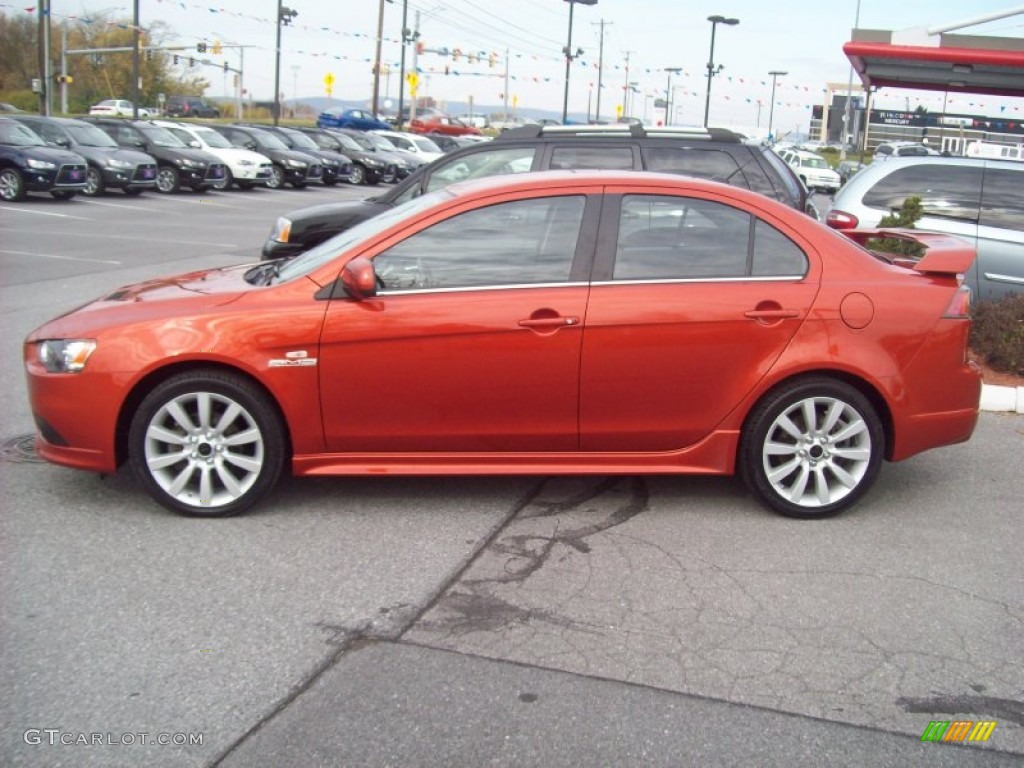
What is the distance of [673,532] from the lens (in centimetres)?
520

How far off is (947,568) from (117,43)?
8578cm

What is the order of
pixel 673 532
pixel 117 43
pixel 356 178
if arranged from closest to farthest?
pixel 673 532
pixel 356 178
pixel 117 43

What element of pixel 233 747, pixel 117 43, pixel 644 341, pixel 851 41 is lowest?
pixel 233 747

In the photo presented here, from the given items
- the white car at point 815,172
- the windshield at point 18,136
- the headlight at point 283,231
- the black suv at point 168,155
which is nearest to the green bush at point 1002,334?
the headlight at point 283,231

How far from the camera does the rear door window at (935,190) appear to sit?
32.3 feet

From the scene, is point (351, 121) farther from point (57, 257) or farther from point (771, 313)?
point (771, 313)

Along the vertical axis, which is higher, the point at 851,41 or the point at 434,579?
the point at 851,41

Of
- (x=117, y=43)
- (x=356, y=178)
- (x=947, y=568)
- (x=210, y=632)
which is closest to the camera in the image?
(x=210, y=632)

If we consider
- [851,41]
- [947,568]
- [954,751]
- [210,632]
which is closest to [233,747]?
[210,632]

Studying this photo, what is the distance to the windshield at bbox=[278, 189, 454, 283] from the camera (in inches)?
211

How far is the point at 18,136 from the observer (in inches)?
872

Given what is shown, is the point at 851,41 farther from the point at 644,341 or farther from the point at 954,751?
the point at 954,751

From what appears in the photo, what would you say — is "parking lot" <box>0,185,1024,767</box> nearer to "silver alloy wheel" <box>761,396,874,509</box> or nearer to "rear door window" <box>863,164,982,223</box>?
"silver alloy wheel" <box>761,396,874,509</box>

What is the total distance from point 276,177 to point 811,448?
27.6 m
